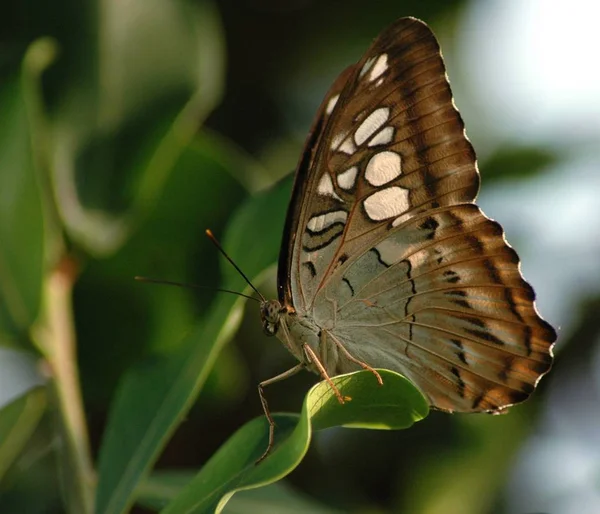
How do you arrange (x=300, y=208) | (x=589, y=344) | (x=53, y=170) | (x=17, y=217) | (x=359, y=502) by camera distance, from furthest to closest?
1. (x=589, y=344)
2. (x=359, y=502)
3. (x=53, y=170)
4. (x=17, y=217)
5. (x=300, y=208)

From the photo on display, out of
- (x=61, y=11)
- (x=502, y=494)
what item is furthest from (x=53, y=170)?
(x=502, y=494)

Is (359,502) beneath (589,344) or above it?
beneath

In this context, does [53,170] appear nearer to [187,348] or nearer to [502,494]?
[187,348]

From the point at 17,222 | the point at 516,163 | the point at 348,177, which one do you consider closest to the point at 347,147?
the point at 348,177

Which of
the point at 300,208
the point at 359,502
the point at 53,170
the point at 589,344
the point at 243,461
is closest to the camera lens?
the point at 243,461

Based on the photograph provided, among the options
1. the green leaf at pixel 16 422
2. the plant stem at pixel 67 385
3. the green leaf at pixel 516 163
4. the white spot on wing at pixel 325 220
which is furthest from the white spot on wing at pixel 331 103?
the green leaf at pixel 16 422

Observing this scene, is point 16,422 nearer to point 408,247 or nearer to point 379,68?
point 408,247
